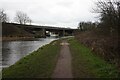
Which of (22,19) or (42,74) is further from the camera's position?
(22,19)

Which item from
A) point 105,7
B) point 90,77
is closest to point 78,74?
point 90,77

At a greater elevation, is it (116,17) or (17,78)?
→ (116,17)

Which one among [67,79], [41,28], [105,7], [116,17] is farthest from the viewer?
[41,28]

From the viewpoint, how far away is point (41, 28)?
16000 cm

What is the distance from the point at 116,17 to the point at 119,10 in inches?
27.8

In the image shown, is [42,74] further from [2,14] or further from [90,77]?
[2,14]

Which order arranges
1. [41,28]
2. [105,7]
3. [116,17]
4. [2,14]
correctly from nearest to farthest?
1. [116,17]
2. [105,7]
3. [2,14]
4. [41,28]

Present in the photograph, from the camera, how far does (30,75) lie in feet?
47.9

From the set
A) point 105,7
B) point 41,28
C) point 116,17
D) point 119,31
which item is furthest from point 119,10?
point 41,28

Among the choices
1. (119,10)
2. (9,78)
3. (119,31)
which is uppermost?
(119,10)

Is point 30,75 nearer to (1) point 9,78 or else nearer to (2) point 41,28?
(1) point 9,78

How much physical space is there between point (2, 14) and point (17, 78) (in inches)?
5133

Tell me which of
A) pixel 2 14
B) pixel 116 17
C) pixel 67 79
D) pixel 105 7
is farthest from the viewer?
pixel 2 14

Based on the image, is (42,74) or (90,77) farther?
(42,74)
